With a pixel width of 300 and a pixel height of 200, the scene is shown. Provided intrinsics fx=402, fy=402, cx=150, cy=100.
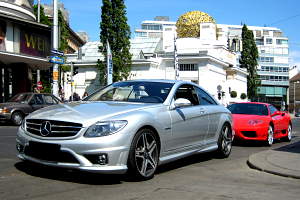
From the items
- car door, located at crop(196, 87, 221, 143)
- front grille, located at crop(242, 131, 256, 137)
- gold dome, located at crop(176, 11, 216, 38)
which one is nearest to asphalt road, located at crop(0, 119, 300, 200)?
car door, located at crop(196, 87, 221, 143)

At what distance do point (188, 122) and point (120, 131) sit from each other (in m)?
1.78

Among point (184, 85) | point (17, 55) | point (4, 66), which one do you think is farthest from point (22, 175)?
point (4, 66)

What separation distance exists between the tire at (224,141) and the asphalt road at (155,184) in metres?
1.04

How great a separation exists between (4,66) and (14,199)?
2390cm

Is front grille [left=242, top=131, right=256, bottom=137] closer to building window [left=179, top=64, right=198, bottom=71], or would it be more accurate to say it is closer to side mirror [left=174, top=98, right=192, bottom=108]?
side mirror [left=174, top=98, right=192, bottom=108]

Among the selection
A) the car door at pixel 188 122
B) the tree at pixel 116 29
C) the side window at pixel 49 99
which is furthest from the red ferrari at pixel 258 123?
the tree at pixel 116 29

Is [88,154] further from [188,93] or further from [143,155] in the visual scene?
[188,93]

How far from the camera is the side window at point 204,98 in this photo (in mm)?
7466

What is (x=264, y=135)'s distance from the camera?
1112 centimetres

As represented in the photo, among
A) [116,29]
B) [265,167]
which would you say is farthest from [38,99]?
[116,29]

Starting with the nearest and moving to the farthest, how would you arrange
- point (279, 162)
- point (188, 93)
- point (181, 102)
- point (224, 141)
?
point (181, 102) → point (188, 93) → point (279, 162) → point (224, 141)

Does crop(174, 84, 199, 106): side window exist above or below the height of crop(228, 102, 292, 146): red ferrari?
above

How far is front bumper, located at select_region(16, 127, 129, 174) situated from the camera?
4.94 metres

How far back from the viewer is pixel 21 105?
58.9ft
